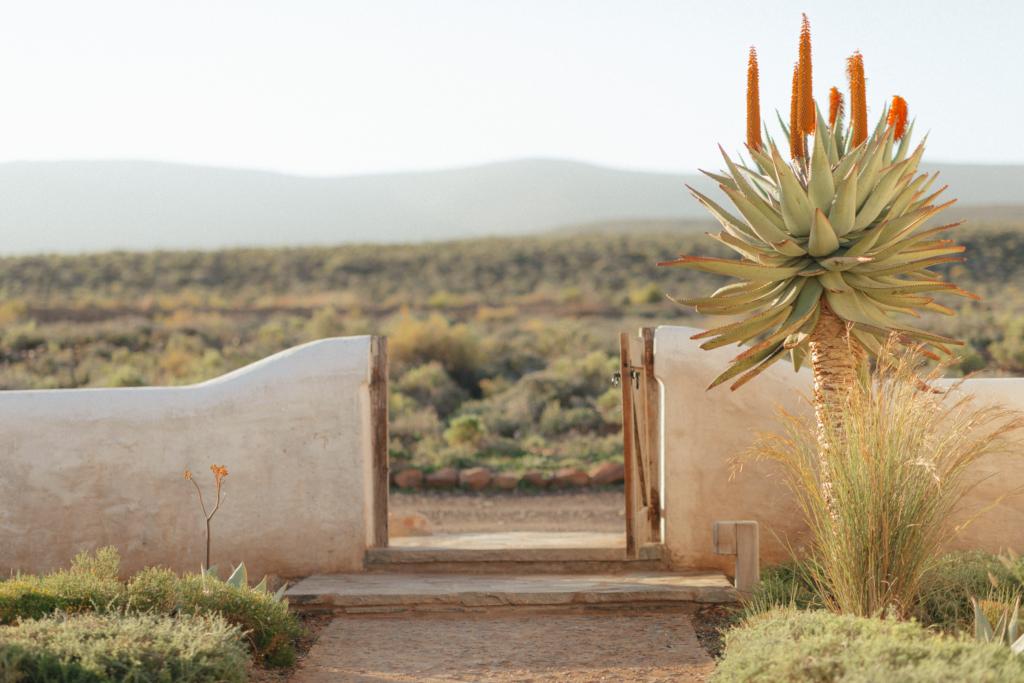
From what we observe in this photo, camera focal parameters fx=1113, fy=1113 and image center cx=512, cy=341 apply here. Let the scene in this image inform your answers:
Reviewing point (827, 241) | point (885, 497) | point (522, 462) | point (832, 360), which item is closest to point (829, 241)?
point (827, 241)

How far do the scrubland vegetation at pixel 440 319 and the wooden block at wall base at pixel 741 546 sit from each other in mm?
7457

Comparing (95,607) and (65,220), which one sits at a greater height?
(65,220)

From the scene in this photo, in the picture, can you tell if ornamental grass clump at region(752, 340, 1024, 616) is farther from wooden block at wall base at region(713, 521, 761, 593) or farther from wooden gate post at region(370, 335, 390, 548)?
wooden gate post at region(370, 335, 390, 548)

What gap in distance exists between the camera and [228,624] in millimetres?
5551

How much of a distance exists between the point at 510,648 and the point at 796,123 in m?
3.24

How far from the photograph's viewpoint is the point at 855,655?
4.21 metres

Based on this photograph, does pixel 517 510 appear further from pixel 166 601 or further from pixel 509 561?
pixel 166 601

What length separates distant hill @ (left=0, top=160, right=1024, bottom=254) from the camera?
3553 inches

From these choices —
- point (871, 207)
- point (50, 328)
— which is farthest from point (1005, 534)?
point (50, 328)

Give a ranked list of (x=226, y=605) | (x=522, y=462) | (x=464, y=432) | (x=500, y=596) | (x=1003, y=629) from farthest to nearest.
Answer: (x=464, y=432) < (x=522, y=462) < (x=500, y=596) < (x=226, y=605) < (x=1003, y=629)

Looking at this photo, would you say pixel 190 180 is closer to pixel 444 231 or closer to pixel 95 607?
pixel 444 231

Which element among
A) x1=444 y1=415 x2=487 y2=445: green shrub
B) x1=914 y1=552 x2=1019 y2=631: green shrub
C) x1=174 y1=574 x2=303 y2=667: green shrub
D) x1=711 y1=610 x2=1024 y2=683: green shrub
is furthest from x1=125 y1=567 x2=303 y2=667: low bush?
x1=444 y1=415 x2=487 y2=445: green shrub

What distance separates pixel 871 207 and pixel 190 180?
101818 millimetres

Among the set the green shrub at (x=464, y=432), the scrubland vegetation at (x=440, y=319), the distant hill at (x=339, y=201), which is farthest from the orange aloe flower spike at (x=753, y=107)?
the distant hill at (x=339, y=201)
